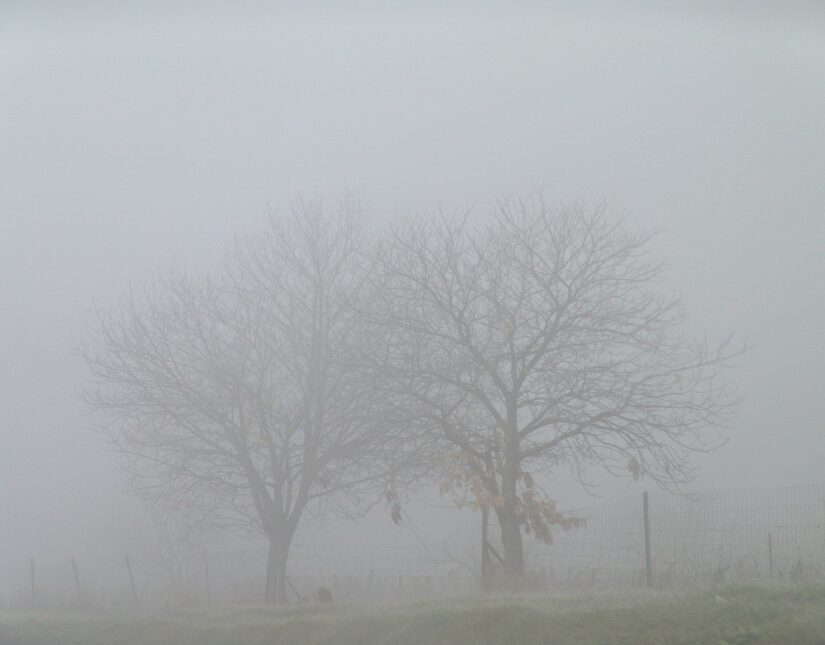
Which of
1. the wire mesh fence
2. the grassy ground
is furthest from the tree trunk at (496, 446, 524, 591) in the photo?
the grassy ground

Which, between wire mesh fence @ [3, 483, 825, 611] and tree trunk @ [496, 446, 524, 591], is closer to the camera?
wire mesh fence @ [3, 483, 825, 611]

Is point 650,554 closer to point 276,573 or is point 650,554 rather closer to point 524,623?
point 524,623

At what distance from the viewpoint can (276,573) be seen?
19344 mm

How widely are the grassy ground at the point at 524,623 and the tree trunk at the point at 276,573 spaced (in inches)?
135

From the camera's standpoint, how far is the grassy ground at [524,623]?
788cm

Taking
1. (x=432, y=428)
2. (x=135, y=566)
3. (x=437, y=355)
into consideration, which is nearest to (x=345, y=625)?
(x=432, y=428)

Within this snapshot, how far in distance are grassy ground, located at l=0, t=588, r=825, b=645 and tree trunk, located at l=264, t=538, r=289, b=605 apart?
343 centimetres

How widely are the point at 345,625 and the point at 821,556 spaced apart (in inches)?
237

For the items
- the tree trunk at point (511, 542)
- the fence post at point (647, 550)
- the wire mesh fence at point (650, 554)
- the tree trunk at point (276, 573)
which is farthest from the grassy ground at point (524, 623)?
the tree trunk at point (276, 573)

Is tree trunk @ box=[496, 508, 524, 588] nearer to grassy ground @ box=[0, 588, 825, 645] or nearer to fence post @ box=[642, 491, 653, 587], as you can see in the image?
fence post @ box=[642, 491, 653, 587]

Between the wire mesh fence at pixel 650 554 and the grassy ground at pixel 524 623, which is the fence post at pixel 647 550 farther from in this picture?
the grassy ground at pixel 524 623

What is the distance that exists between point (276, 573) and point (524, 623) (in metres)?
10.6

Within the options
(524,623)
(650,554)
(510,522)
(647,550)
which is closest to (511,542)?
(510,522)

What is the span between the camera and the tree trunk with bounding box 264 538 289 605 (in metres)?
18.8
